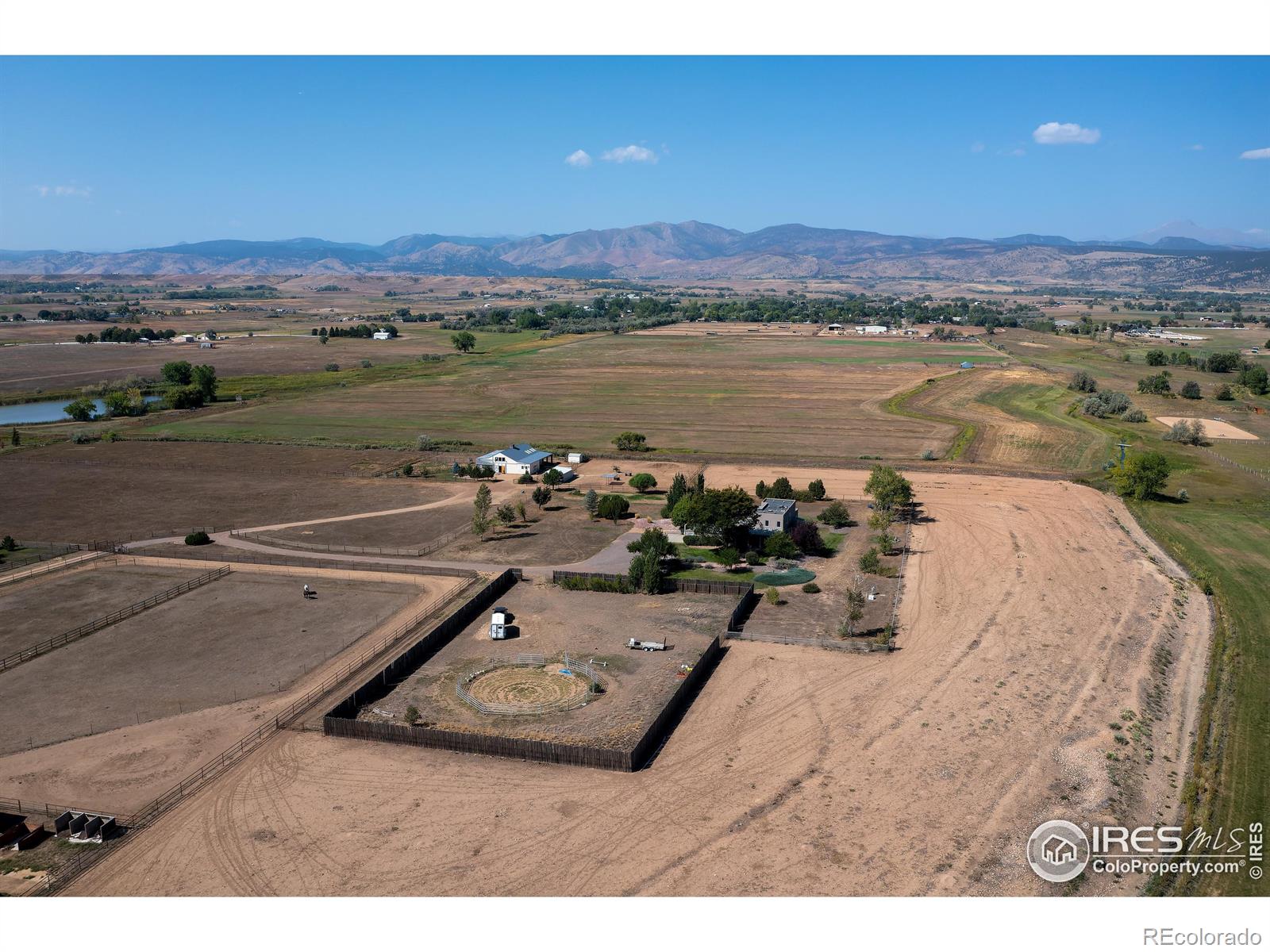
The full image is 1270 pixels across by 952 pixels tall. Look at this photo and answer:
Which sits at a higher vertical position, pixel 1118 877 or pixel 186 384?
pixel 186 384

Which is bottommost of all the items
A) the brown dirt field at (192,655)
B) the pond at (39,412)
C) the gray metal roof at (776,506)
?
the brown dirt field at (192,655)

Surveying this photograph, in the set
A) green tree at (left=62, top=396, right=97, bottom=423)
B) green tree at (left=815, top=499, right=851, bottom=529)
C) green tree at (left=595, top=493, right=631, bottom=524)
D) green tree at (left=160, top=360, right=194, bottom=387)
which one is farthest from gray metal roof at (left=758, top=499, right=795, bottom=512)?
green tree at (left=160, top=360, right=194, bottom=387)

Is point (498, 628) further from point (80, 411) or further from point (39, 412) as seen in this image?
point (39, 412)

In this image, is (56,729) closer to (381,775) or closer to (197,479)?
(381,775)

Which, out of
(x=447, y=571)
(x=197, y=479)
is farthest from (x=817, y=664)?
(x=197, y=479)

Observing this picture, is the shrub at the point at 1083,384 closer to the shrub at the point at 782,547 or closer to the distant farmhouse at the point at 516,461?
the distant farmhouse at the point at 516,461

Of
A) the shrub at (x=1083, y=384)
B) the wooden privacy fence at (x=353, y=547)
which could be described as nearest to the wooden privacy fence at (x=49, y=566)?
the wooden privacy fence at (x=353, y=547)

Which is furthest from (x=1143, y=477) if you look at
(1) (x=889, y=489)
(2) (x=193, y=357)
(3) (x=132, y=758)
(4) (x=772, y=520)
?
(2) (x=193, y=357)

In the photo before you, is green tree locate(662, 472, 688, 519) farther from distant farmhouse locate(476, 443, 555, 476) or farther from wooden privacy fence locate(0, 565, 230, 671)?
wooden privacy fence locate(0, 565, 230, 671)
